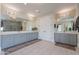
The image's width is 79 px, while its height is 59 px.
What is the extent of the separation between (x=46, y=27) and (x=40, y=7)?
1.29ft

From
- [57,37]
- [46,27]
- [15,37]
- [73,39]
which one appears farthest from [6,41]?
[73,39]

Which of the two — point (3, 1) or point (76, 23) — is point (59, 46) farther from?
point (3, 1)

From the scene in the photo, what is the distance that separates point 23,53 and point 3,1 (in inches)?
37.5

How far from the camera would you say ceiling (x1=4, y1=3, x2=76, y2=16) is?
1.65 meters

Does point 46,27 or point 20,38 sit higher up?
point 46,27

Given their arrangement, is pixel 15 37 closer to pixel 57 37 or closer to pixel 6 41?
pixel 6 41

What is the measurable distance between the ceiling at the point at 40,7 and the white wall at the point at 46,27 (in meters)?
0.12

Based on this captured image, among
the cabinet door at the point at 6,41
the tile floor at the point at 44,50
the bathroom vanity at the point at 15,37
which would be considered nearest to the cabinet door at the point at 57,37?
the tile floor at the point at 44,50

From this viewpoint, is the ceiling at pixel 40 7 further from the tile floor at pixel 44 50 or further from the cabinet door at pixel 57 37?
the tile floor at pixel 44 50

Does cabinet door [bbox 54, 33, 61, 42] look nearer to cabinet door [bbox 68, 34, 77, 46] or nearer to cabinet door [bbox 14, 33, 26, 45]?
cabinet door [bbox 68, 34, 77, 46]

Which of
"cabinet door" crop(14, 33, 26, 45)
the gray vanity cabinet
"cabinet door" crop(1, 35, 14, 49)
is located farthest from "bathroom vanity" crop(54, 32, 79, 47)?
"cabinet door" crop(1, 35, 14, 49)

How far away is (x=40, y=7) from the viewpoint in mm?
1702

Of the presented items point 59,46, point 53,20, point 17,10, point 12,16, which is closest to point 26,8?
point 17,10

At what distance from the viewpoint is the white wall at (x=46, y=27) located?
70.2 inches
